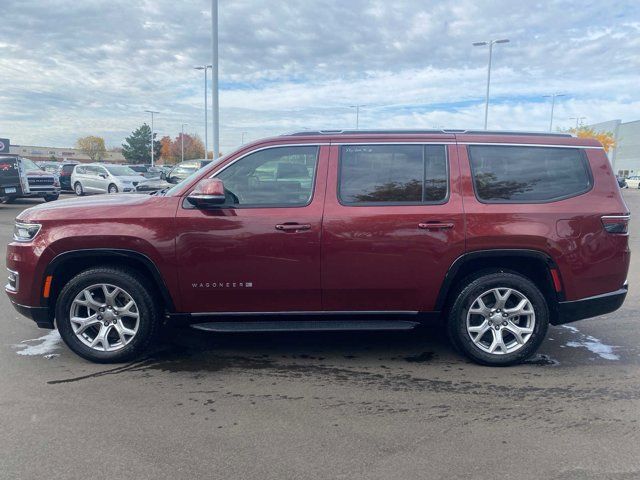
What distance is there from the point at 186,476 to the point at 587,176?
3.88 metres

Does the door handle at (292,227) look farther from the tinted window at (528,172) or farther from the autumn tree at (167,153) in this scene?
the autumn tree at (167,153)

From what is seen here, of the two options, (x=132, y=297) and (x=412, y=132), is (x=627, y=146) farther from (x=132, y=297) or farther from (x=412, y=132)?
(x=132, y=297)

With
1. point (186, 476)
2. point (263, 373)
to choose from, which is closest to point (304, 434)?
point (186, 476)

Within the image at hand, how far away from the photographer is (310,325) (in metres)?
4.43

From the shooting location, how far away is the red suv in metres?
4.25

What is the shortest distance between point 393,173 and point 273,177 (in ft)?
3.35

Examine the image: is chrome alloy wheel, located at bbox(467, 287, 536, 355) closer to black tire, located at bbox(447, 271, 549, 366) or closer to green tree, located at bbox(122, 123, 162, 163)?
black tire, located at bbox(447, 271, 549, 366)

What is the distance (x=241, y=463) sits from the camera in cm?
299

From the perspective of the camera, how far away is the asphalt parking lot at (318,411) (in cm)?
298

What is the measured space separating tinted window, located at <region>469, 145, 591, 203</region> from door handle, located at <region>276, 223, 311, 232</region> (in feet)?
4.89

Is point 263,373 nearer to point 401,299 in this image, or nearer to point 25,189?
point 401,299

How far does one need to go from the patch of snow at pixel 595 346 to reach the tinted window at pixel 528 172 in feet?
5.11

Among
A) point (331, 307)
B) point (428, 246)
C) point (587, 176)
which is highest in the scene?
point (587, 176)

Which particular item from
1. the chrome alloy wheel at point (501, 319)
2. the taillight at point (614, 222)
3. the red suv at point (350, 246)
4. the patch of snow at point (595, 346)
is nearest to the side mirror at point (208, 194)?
the red suv at point (350, 246)
